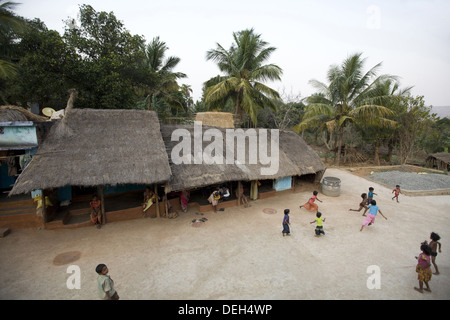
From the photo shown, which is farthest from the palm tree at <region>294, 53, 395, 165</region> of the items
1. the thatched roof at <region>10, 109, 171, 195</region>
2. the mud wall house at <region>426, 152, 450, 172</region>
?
the thatched roof at <region>10, 109, 171, 195</region>

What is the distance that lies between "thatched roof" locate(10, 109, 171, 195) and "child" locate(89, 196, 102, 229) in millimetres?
1161

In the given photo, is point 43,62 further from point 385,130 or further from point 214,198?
point 385,130

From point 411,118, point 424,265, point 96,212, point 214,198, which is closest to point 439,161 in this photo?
point 411,118

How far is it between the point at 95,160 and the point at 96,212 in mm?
1930

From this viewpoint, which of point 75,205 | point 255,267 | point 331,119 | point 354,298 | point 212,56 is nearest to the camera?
point 354,298

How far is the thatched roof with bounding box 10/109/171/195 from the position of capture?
22.7 feet

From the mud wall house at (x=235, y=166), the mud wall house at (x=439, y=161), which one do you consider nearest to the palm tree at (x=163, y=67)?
the mud wall house at (x=235, y=166)

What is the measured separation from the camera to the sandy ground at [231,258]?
5.11m

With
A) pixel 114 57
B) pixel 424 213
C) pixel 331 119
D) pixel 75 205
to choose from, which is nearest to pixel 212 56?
pixel 114 57

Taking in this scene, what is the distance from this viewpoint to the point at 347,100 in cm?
1791
